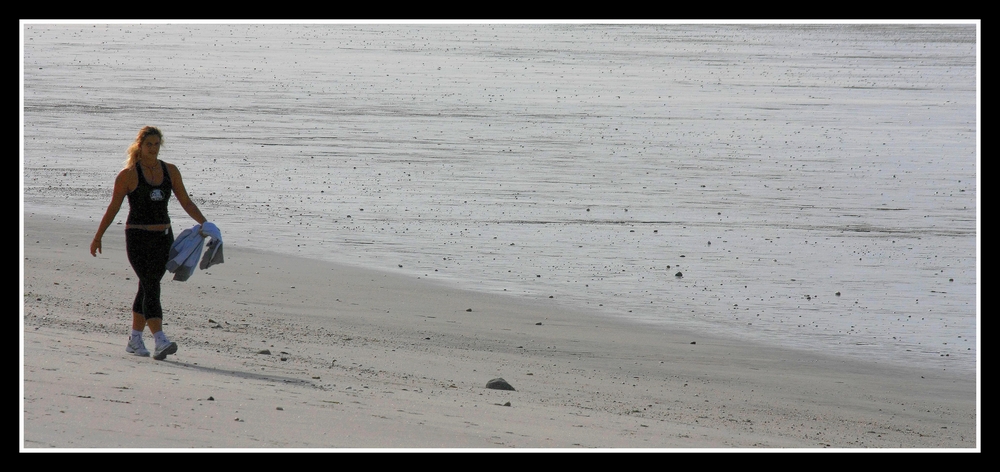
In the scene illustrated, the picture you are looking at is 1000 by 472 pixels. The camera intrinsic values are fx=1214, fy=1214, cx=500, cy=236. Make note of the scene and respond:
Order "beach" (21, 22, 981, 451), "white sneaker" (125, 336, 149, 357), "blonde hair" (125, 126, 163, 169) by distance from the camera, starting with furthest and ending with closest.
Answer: "white sneaker" (125, 336, 149, 357)
"blonde hair" (125, 126, 163, 169)
"beach" (21, 22, 981, 451)

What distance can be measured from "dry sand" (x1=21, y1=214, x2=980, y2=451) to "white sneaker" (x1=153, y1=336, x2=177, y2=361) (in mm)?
54

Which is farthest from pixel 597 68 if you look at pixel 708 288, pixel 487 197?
pixel 708 288

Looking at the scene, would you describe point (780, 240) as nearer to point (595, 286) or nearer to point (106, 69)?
point (595, 286)

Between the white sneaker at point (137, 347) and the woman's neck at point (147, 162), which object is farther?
the white sneaker at point (137, 347)

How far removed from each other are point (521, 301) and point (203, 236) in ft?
11.2

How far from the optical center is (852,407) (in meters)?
7.87

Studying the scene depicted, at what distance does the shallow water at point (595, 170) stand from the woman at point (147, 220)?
12.5 feet

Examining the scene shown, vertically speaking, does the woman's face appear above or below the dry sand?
above

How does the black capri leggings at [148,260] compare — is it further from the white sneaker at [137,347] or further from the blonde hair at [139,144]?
the blonde hair at [139,144]

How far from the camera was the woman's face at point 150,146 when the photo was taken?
7234 mm

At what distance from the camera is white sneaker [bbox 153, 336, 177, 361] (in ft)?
24.8

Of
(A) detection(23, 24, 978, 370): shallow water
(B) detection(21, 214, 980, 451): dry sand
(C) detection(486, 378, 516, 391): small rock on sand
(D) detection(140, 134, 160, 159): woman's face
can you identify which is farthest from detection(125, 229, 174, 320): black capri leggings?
(A) detection(23, 24, 978, 370): shallow water

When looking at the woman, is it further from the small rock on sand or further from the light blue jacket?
the small rock on sand

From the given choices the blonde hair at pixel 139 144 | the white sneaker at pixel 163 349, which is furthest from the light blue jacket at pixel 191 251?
the blonde hair at pixel 139 144
